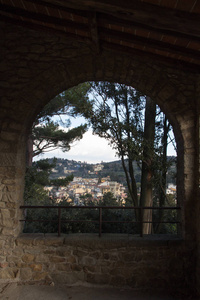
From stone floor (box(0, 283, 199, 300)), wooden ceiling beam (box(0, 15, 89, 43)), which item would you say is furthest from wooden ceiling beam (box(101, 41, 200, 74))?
stone floor (box(0, 283, 199, 300))

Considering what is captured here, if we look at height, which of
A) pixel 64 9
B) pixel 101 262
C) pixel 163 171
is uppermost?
pixel 64 9

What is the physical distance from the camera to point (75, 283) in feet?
9.93

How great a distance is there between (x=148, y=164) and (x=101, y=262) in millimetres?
2407

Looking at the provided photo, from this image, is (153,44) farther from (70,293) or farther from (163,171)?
(70,293)

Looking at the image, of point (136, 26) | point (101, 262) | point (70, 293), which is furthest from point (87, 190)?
point (136, 26)

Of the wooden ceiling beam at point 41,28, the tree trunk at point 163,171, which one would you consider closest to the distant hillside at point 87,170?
the tree trunk at point 163,171

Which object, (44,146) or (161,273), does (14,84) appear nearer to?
(161,273)

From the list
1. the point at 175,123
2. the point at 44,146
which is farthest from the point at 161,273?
the point at 44,146

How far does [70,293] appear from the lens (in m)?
2.87

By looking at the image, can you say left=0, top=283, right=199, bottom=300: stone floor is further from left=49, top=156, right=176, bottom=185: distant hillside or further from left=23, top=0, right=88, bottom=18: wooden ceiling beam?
left=49, top=156, right=176, bottom=185: distant hillside

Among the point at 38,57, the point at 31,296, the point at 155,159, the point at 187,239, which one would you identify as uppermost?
the point at 38,57

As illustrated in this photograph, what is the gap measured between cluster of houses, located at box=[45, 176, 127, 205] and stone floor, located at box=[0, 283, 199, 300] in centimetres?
284

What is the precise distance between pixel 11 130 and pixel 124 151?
271 centimetres

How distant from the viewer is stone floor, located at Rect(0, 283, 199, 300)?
2.77 meters
